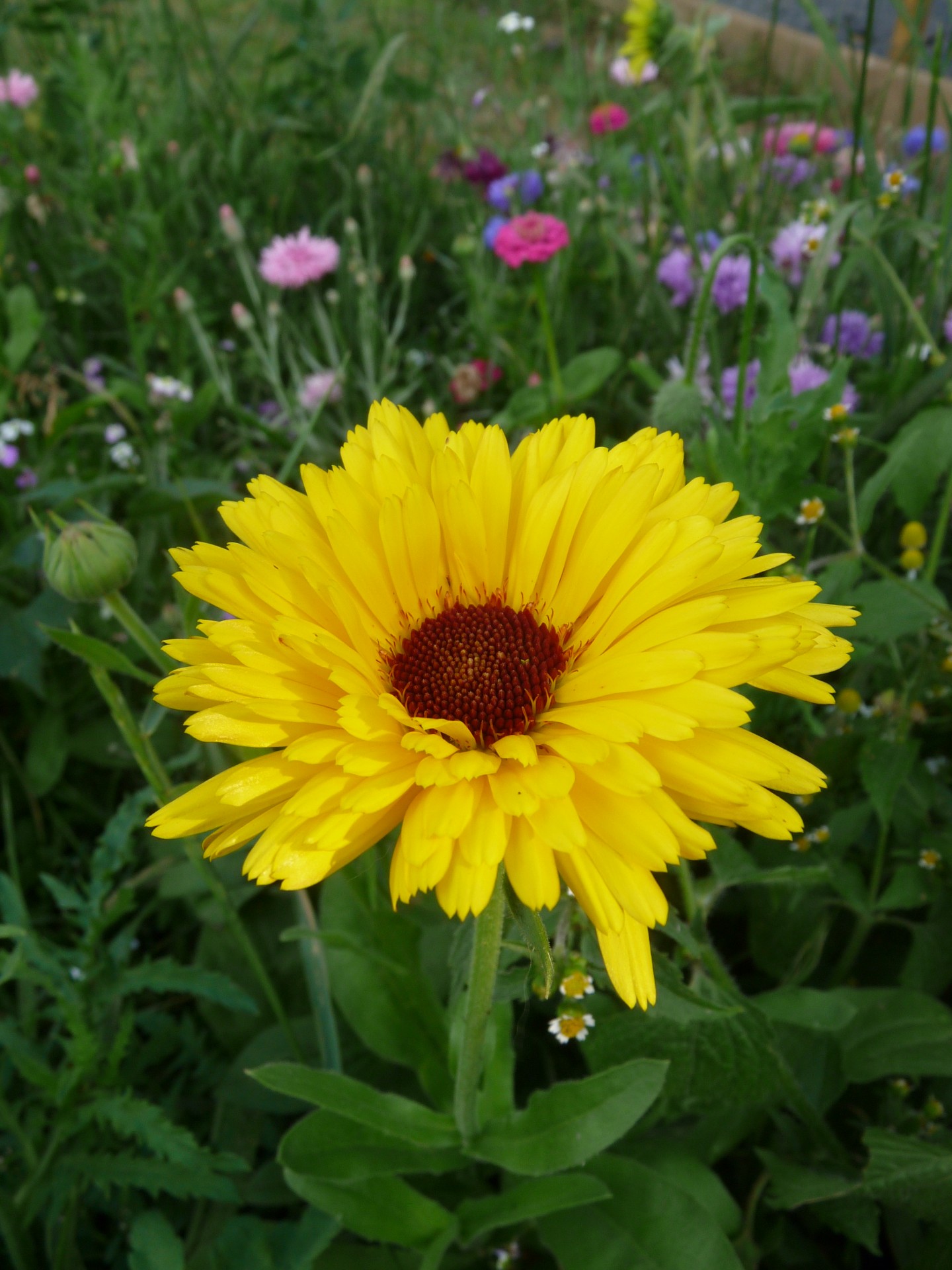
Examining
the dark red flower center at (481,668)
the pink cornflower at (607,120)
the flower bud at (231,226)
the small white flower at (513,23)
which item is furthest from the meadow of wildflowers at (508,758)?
the small white flower at (513,23)

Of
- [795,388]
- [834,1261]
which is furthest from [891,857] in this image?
[795,388]

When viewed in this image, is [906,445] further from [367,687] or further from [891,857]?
[367,687]

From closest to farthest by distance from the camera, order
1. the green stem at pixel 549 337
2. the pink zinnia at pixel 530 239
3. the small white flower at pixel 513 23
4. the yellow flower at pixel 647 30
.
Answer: the green stem at pixel 549 337 → the pink zinnia at pixel 530 239 → the yellow flower at pixel 647 30 → the small white flower at pixel 513 23

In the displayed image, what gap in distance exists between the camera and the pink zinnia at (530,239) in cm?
187

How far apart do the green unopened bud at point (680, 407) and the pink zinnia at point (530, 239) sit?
70cm

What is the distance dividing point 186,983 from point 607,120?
265 centimetres

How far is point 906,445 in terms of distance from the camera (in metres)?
1.26

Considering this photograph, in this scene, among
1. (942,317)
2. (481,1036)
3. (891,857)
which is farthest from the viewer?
(942,317)

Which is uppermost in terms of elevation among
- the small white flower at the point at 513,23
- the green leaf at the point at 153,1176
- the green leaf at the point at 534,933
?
Answer: the small white flower at the point at 513,23

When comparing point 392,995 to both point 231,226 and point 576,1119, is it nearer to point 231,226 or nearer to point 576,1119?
point 576,1119

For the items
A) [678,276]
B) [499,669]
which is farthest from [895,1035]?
[678,276]

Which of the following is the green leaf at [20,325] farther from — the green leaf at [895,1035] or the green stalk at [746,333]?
the green leaf at [895,1035]

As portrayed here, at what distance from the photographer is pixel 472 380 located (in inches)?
86.6

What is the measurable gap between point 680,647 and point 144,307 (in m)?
2.01
